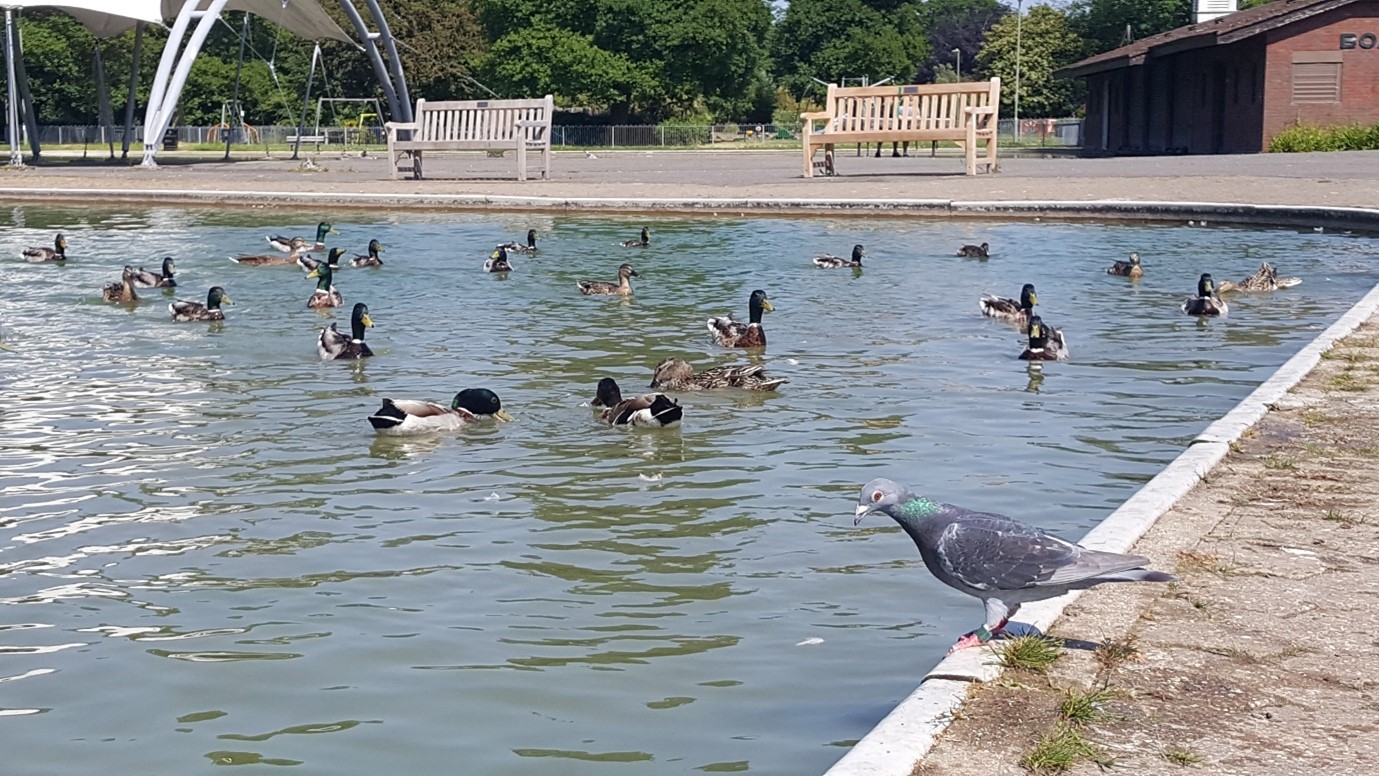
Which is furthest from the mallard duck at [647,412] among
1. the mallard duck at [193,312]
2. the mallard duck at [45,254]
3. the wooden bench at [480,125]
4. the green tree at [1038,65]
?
the green tree at [1038,65]

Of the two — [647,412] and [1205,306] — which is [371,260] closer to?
[1205,306]

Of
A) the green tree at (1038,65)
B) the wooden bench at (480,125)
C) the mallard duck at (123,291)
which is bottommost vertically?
the mallard duck at (123,291)

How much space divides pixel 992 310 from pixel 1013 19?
94859mm

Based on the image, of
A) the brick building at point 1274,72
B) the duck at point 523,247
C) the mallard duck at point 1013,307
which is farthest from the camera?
the brick building at point 1274,72

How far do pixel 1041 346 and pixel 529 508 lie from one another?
636 centimetres

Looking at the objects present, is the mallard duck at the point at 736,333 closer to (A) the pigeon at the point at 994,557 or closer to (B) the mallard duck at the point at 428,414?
(B) the mallard duck at the point at 428,414

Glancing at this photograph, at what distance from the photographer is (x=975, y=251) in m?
21.6

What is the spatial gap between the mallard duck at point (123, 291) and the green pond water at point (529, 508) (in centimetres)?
27

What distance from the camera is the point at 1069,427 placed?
36.1 feet

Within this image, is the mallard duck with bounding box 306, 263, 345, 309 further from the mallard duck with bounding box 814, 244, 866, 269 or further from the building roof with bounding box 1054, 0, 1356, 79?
the building roof with bounding box 1054, 0, 1356, 79

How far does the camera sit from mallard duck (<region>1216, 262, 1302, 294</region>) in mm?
18109

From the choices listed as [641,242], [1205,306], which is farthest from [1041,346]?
[641,242]

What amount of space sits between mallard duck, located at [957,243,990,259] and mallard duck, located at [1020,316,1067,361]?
7.65 meters

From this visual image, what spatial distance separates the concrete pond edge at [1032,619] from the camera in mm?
4500
